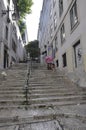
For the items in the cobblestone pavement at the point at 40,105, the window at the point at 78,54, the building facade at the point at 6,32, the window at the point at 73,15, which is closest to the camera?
the cobblestone pavement at the point at 40,105

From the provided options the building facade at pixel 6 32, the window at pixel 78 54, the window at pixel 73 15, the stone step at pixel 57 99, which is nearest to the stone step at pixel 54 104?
the stone step at pixel 57 99

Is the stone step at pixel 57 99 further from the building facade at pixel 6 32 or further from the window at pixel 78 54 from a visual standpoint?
the building facade at pixel 6 32

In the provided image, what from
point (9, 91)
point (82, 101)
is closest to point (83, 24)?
point (82, 101)

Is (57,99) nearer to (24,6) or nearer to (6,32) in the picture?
(6,32)

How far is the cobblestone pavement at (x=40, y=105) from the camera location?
3791mm

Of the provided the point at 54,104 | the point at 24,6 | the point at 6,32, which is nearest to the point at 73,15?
the point at 54,104

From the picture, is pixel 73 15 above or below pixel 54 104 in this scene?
above

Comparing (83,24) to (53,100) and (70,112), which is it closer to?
(53,100)

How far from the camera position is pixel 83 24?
7.62 m

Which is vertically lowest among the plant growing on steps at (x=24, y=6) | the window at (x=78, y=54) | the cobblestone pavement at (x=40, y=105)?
the cobblestone pavement at (x=40, y=105)

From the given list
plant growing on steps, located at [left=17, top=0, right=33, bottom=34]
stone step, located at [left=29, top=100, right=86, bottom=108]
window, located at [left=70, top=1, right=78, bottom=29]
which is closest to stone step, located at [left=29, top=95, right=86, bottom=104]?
stone step, located at [left=29, top=100, right=86, bottom=108]

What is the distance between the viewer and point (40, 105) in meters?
5.44

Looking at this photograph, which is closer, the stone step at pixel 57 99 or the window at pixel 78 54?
the stone step at pixel 57 99

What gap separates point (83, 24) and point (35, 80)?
4.06 m
